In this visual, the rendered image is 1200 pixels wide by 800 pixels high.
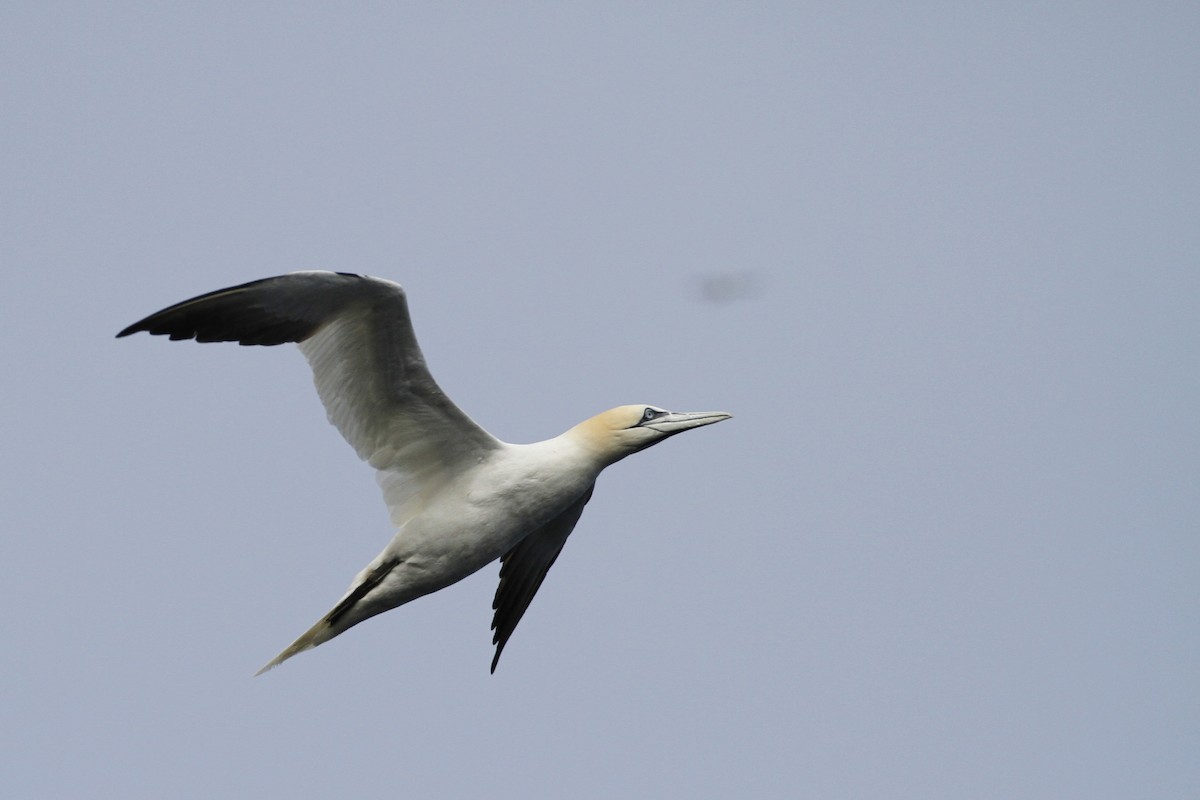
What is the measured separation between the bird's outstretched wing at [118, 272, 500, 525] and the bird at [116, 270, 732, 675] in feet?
0.03

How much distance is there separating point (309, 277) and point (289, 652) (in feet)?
9.77

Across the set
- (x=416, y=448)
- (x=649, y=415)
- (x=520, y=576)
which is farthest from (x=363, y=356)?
(x=520, y=576)

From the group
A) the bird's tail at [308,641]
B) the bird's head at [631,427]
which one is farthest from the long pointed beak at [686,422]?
the bird's tail at [308,641]

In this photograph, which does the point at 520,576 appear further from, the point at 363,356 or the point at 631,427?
the point at 363,356

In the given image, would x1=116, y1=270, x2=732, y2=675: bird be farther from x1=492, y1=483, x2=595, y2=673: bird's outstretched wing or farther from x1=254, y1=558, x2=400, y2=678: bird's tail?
x1=492, y1=483, x2=595, y2=673: bird's outstretched wing

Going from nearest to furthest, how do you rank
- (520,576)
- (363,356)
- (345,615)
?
(363,356) < (345,615) < (520,576)

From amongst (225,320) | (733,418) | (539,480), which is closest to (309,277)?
(225,320)

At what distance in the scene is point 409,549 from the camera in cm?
1241

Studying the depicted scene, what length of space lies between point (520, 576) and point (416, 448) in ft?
6.80

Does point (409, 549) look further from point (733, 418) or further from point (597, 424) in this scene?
point (733, 418)

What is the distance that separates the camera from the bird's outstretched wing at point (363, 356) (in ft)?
37.9

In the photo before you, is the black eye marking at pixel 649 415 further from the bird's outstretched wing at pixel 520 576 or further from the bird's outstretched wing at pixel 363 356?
the bird's outstretched wing at pixel 520 576

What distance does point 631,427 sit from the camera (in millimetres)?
12625

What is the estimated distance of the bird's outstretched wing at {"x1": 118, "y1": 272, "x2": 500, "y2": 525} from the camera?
37.9ft
